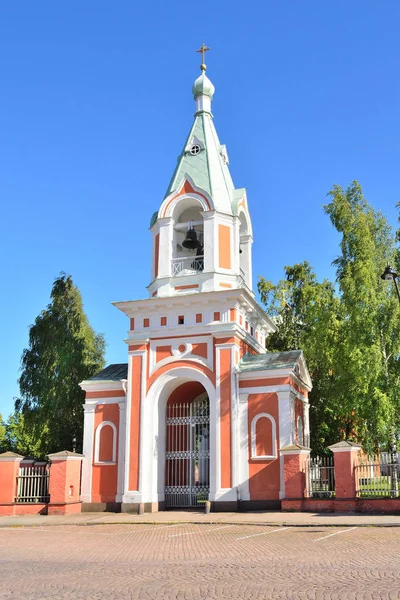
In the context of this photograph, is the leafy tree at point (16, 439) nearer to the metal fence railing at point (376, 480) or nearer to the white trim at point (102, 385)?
the white trim at point (102, 385)

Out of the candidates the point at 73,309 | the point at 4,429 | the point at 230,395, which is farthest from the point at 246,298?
the point at 4,429

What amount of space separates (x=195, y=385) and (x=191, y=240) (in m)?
5.97

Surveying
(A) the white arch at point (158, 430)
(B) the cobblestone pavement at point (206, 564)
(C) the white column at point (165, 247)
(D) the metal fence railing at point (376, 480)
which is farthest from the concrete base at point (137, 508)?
(C) the white column at point (165, 247)

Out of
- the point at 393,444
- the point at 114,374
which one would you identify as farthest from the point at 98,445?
the point at 393,444

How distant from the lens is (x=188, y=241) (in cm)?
2391

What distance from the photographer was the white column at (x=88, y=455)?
22.6 meters

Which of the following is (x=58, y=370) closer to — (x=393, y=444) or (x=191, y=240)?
(x=191, y=240)

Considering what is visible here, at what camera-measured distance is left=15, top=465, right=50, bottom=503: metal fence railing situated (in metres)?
22.2

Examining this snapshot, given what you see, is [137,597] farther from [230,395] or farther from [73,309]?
[73,309]

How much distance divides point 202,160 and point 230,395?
9.90 meters

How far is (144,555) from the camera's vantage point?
36.4 feet

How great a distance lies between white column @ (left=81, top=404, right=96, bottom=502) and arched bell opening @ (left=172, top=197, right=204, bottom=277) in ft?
20.6

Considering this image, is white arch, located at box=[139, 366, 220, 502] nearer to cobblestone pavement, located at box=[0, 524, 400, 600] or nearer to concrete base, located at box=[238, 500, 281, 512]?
concrete base, located at box=[238, 500, 281, 512]

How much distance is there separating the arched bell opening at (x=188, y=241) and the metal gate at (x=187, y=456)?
5.41 metres
